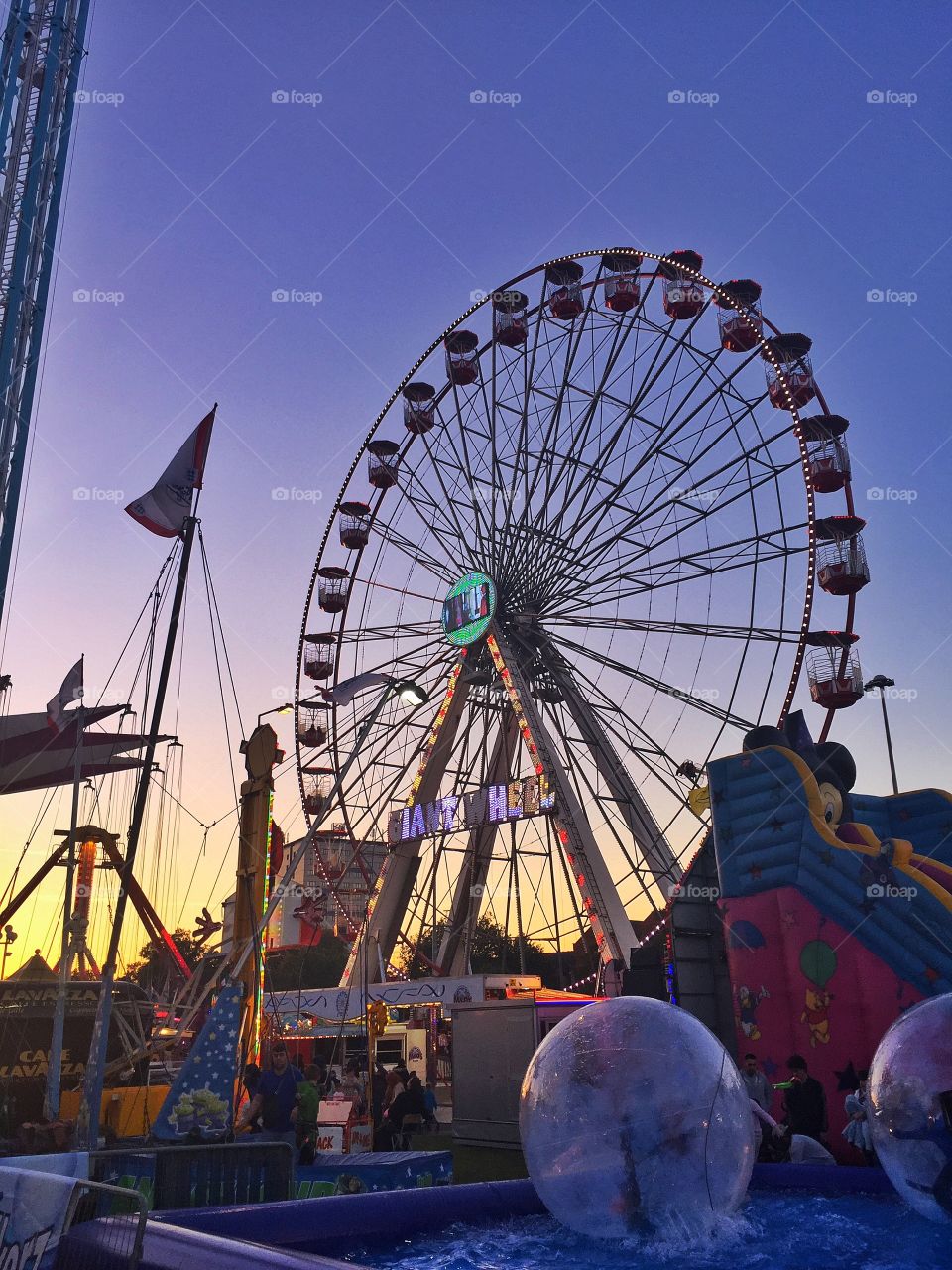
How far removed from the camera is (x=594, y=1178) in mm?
4695

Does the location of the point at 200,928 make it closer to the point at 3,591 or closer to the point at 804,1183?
the point at 3,591

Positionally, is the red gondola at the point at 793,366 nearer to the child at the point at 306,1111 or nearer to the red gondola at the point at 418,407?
the red gondola at the point at 418,407

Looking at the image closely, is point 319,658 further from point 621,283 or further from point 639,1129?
point 639,1129

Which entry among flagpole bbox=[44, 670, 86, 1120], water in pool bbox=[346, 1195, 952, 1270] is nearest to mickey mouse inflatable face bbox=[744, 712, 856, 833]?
water in pool bbox=[346, 1195, 952, 1270]

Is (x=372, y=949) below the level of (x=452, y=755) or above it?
below

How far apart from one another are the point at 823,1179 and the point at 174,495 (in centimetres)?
947

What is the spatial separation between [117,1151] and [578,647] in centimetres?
1626

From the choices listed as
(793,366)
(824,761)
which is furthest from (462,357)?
(824,761)

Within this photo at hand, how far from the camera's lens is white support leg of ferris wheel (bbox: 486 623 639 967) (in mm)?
18500

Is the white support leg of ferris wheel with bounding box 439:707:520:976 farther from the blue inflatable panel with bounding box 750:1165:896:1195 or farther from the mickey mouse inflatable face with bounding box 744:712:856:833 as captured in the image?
the blue inflatable panel with bounding box 750:1165:896:1195

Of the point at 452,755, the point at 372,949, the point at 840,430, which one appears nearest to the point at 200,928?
the point at 372,949

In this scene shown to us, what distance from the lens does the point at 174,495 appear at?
12.4 m

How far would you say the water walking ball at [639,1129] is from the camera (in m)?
4.66

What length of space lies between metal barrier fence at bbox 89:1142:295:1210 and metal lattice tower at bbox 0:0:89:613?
40.5 feet
